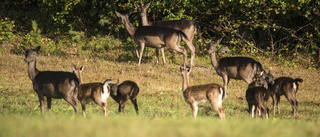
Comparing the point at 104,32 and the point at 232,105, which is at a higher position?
the point at 104,32

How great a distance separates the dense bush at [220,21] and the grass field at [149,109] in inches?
62.7

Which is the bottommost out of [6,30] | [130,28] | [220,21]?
[130,28]

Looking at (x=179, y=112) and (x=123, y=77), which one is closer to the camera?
(x=179, y=112)

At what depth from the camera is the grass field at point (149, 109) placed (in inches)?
220

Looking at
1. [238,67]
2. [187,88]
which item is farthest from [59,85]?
[238,67]

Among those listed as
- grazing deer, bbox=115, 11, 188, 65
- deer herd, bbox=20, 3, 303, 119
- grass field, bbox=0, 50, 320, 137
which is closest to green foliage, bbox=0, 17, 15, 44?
grass field, bbox=0, 50, 320, 137

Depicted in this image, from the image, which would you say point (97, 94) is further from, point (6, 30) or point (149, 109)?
point (6, 30)

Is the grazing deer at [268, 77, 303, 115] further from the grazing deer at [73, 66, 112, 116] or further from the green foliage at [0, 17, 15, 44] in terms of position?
the green foliage at [0, 17, 15, 44]

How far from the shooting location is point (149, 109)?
1063cm

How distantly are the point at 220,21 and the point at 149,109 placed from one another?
9402 mm

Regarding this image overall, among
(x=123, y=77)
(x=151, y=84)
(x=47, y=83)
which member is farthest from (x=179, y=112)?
(x=123, y=77)

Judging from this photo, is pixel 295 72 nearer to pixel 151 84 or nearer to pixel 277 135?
pixel 151 84

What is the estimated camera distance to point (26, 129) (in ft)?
17.7

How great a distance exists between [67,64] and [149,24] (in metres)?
3.78
